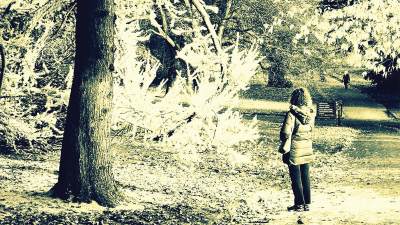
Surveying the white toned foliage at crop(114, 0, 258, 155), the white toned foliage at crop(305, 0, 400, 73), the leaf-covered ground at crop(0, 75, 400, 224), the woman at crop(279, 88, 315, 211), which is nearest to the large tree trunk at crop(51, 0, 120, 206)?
the leaf-covered ground at crop(0, 75, 400, 224)

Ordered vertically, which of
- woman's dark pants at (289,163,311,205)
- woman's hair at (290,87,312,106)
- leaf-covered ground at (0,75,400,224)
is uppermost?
woman's hair at (290,87,312,106)

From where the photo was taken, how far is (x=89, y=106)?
28.7 ft

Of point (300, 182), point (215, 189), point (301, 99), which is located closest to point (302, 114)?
point (301, 99)

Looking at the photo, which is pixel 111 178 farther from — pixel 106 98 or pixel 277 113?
pixel 277 113

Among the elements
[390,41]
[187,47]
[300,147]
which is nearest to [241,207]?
[300,147]

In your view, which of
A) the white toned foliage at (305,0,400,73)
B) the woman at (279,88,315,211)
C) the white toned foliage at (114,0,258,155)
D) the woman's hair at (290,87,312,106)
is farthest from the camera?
the white toned foliage at (305,0,400,73)

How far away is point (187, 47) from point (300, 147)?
2.73 meters

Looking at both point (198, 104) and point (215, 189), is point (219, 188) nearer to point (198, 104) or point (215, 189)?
point (215, 189)

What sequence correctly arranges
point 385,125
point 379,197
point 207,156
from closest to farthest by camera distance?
point 379,197, point 207,156, point 385,125

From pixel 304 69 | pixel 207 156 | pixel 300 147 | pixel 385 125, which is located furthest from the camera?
pixel 304 69

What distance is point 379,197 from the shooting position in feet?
36.6

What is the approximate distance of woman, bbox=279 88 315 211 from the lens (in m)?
8.47

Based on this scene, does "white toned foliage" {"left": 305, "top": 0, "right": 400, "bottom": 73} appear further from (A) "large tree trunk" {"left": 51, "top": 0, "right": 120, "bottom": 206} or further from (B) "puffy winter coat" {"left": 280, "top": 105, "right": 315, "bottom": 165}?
(A) "large tree trunk" {"left": 51, "top": 0, "right": 120, "bottom": 206}

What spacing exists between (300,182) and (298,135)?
0.70 metres
